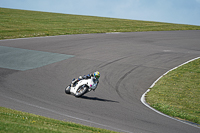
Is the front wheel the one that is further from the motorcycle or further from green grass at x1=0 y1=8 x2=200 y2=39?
green grass at x1=0 y1=8 x2=200 y2=39

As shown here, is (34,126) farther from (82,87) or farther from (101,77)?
(101,77)

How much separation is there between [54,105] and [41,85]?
3542 millimetres

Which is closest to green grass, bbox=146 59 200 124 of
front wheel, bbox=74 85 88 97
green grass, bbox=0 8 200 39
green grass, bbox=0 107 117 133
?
front wheel, bbox=74 85 88 97

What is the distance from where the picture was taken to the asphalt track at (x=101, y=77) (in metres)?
11.6

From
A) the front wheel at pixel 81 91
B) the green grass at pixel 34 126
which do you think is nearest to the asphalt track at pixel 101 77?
the front wheel at pixel 81 91

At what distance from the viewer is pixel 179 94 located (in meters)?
16.6

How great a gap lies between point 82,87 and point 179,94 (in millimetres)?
6250

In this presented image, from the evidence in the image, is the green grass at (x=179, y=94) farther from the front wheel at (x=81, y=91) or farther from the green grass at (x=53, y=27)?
the green grass at (x=53, y=27)

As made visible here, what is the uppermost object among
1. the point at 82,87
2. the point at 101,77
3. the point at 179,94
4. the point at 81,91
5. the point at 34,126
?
the point at 101,77

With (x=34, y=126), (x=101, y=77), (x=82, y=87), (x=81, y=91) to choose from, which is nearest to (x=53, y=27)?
(x=101, y=77)

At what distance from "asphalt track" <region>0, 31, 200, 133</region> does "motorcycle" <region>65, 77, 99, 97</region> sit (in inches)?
14.1

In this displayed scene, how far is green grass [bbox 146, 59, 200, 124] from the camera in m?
13.7

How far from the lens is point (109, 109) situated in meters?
12.7

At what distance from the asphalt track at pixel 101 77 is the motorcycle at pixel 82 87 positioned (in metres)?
0.36
